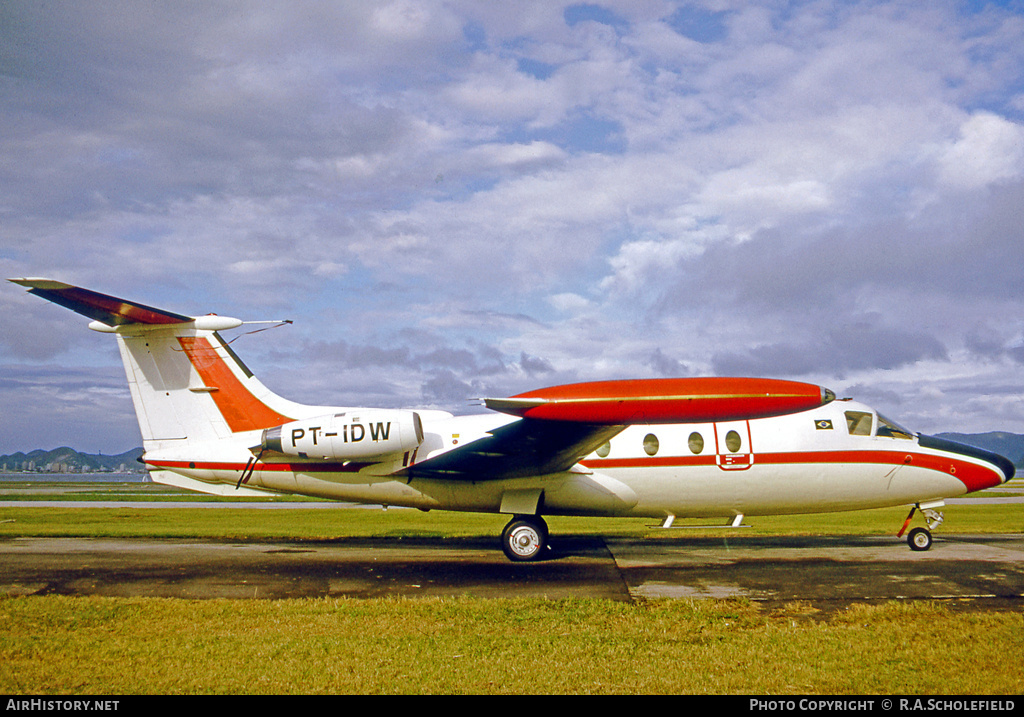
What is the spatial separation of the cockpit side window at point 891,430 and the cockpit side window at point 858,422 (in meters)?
0.32

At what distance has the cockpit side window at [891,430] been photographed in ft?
46.7

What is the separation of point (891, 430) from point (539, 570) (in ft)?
26.7

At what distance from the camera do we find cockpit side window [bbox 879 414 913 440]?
46.7 feet

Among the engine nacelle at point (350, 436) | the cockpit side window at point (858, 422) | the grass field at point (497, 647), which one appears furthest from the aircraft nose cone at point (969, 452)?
the engine nacelle at point (350, 436)

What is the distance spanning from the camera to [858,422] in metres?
14.2

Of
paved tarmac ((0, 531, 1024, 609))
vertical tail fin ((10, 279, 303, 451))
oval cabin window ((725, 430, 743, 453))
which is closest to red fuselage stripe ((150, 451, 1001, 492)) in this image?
oval cabin window ((725, 430, 743, 453))

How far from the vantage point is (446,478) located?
45.6ft

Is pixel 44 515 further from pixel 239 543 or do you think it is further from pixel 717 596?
pixel 717 596

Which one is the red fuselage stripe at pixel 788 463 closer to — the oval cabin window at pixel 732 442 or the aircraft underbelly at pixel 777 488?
the aircraft underbelly at pixel 777 488

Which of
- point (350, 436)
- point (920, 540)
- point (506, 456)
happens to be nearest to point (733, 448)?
point (920, 540)

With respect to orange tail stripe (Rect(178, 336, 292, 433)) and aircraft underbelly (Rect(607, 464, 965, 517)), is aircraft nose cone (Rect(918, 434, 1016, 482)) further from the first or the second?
orange tail stripe (Rect(178, 336, 292, 433))
